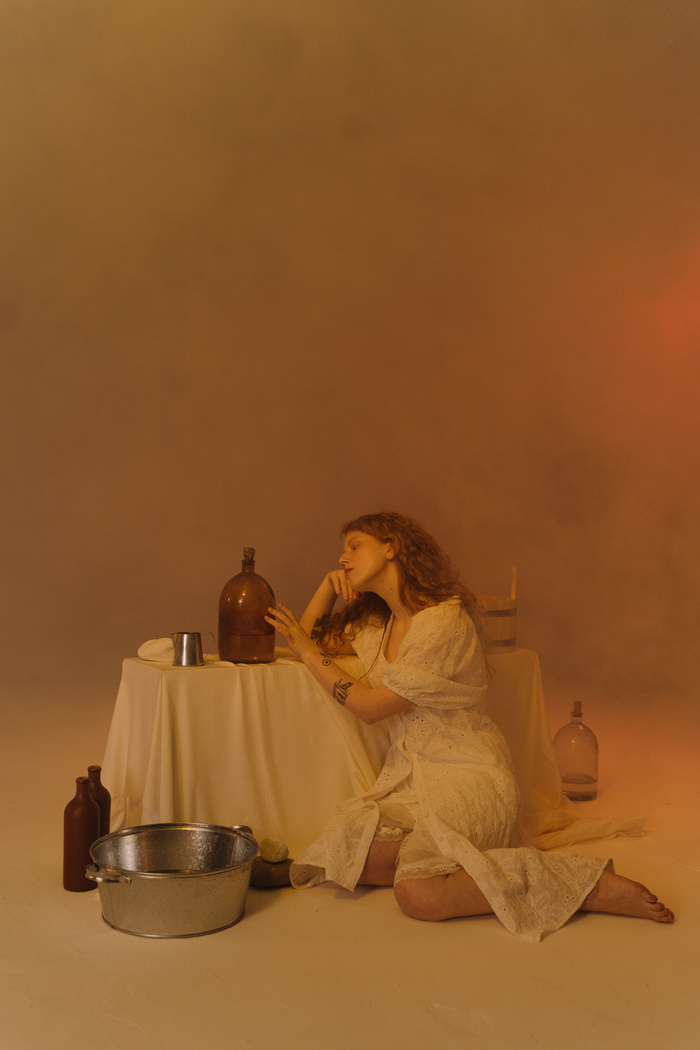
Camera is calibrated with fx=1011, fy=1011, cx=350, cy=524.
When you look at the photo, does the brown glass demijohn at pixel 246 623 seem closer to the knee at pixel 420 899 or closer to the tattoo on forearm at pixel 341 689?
the tattoo on forearm at pixel 341 689

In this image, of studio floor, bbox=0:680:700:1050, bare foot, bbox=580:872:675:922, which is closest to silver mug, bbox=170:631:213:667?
studio floor, bbox=0:680:700:1050

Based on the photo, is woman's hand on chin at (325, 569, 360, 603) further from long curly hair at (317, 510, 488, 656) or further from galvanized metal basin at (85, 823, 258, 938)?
galvanized metal basin at (85, 823, 258, 938)

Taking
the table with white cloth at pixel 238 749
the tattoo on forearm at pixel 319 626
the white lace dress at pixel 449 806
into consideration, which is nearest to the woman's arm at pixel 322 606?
the tattoo on forearm at pixel 319 626

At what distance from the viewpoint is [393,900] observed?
264 centimetres

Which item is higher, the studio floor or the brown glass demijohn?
the brown glass demijohn

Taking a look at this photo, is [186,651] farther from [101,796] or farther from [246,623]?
[101,796]

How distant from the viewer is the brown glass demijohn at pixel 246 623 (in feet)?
9.59

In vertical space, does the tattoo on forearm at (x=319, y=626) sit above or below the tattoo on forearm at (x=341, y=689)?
above

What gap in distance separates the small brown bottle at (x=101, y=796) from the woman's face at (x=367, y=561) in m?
0.88

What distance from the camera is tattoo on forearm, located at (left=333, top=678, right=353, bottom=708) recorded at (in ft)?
9.07

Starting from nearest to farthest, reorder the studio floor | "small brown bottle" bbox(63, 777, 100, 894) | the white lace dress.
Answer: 1. the studio floor
2. the white lace dress
3. "small brown bottle" bbox(63, 777, 100, 894)

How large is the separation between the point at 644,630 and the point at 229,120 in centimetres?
457

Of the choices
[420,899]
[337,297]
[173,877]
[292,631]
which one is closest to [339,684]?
[292,631]

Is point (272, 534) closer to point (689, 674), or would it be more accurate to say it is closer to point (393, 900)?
point (689, 674)
